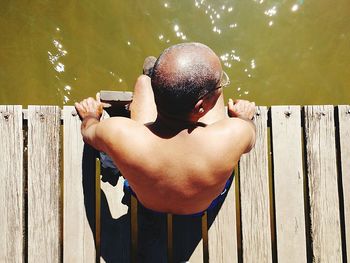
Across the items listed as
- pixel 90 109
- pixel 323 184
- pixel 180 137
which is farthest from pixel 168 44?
pixel 180 137

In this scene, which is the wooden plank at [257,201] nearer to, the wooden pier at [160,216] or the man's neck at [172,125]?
the wooden pier at [160,216]

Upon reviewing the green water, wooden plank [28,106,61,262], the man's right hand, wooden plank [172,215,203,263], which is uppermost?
the green water

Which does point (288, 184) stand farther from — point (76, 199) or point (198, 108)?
point (76, 199)

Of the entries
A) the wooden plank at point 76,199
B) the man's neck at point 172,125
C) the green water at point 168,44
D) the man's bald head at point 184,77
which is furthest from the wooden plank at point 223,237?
the green water at point 168,44

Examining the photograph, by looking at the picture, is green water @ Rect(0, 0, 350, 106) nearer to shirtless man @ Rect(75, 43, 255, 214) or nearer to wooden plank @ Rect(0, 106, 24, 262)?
wooden plank @ Rect(0, 106, 24, 262)

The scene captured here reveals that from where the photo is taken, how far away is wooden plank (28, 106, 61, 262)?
259cm

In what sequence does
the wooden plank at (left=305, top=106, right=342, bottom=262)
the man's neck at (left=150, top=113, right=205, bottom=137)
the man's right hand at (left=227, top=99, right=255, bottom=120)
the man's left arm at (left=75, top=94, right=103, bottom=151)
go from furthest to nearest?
the wooden plank at (left=305, top=106, right=342, bottom=262) → the man's right hand at (left=227, top=99, right=255, bottom=120) → the man's left arm at (left=75, top=94, right=103, bottom=151) → the man's neck at (left=150, top=113, right=205, bottom=137)

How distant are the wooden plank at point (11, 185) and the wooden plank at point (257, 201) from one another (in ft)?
5.30

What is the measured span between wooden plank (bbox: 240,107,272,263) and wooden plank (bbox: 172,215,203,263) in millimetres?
331

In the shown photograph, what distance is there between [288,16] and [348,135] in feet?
5.60

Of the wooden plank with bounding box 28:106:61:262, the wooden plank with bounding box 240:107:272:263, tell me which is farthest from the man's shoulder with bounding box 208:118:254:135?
the wooden plank with bounding box 28:106:61:262

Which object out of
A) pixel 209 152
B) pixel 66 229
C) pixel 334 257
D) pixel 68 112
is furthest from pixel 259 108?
pixel 66 229

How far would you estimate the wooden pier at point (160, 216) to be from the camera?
2600 mm

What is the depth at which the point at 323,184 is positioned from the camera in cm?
272
